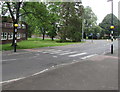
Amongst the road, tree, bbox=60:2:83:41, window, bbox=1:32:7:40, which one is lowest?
the road

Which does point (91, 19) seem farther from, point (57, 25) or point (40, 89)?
point (40, 89)

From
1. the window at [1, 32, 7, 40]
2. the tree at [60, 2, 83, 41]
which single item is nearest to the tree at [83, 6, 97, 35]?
the tree at [60, 2, 83, 41]

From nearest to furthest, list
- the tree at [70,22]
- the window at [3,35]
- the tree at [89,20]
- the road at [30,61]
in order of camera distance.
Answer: the road at [30,61], the window at [3,35], the tree at [70,22], the tree at [89,20]

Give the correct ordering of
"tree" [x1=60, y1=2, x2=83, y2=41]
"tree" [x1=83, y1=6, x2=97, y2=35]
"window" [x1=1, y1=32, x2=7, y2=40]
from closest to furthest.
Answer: "window" [x1=1, y1=32, x2=7, y2=40] → "tree" [x1=60, y1=2, x2=83, y2=41] → "tree" [x1=83, y1=6, x2=97, y2=35]

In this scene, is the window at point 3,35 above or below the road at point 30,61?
above

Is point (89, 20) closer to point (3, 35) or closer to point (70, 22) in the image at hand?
point (70, 22)

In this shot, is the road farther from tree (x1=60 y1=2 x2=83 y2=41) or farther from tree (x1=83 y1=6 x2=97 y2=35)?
tree (x1=83 y1=6 x2=97 y2=35)

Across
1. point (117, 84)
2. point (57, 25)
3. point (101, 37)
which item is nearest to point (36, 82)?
point (117, 84)

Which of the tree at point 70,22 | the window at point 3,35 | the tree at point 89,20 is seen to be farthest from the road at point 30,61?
the tree at point 89,20

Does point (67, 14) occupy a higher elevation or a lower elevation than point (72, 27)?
higher

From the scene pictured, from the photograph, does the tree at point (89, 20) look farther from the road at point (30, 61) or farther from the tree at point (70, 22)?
the road at point (30, 61)

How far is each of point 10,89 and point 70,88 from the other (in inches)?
88.2

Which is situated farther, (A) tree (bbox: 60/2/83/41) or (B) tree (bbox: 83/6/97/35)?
(B) tree (bbox: 83/6/97/35)

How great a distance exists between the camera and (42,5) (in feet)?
67.4
